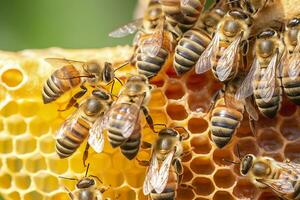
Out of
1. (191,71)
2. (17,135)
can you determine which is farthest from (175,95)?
(17,135)

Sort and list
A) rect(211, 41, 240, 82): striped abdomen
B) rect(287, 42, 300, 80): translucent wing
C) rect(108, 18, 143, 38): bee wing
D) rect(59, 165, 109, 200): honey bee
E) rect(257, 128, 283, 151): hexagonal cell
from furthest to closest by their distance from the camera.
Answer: rect(108, 18, 143, 38): bee wing, rect(257, 128, 283, 151): hexagonal cell, rect(59, 165, 109, 200): honey bee, rect(211, 41, 240, 82): striped abdomen, rect(287, 42, 300, 80): translucent wing

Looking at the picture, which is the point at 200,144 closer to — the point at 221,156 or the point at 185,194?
the point at 221,156

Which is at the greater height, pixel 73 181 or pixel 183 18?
pixel 183 18

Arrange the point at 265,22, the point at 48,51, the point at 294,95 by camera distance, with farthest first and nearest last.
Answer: the point at 48,51 → the point at 265,22 → the point at 294,95

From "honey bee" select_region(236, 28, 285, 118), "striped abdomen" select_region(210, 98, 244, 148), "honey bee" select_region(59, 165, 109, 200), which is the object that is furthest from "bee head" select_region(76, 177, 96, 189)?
"honey bee" select_region(236, 28, 285, 118)

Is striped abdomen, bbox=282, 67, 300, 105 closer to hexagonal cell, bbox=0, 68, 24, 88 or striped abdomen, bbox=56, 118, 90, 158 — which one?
striped abdomen, bbox=56, 118, 90, 158

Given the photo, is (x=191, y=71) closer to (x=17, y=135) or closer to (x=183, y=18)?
(x=183, y=18)

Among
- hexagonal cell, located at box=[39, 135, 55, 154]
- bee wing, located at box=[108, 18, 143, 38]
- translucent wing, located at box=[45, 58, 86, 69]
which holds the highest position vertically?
bee wing, located at box=[108, 18, 143, 38]
